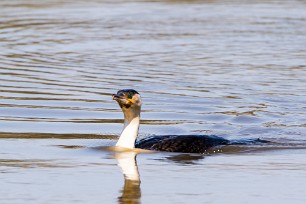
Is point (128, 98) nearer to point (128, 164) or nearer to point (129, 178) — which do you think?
point (128, 164)

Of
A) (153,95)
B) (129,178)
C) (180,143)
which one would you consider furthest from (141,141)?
(153,95)

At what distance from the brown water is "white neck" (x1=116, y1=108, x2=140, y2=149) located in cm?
17

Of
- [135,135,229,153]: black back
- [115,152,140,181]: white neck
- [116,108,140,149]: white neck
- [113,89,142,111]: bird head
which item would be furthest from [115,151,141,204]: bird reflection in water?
[113,89,142,111]: bird head

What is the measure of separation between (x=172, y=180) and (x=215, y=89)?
698cm

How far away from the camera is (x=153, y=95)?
645 inches

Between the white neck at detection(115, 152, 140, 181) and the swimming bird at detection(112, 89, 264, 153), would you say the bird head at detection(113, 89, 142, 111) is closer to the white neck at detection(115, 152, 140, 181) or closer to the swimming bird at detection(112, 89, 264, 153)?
the swimming bird at detection(112, 89, 264, 153)

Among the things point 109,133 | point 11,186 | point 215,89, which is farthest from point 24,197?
point 215,89

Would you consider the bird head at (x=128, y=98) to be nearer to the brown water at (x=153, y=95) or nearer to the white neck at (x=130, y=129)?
the white neck at (x=130, y=129)

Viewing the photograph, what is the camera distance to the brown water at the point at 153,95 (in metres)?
9.95

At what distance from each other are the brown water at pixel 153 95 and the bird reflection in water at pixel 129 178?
0.04m

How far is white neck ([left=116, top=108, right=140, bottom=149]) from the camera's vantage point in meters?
11.9

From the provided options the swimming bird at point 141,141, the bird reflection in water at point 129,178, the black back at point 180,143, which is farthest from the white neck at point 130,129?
the black back at point 180,143

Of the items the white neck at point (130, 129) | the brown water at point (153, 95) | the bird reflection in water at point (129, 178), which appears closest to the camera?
the bird reflection in water at point (129, 178)

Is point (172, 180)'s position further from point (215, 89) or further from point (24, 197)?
point (215, 89)
